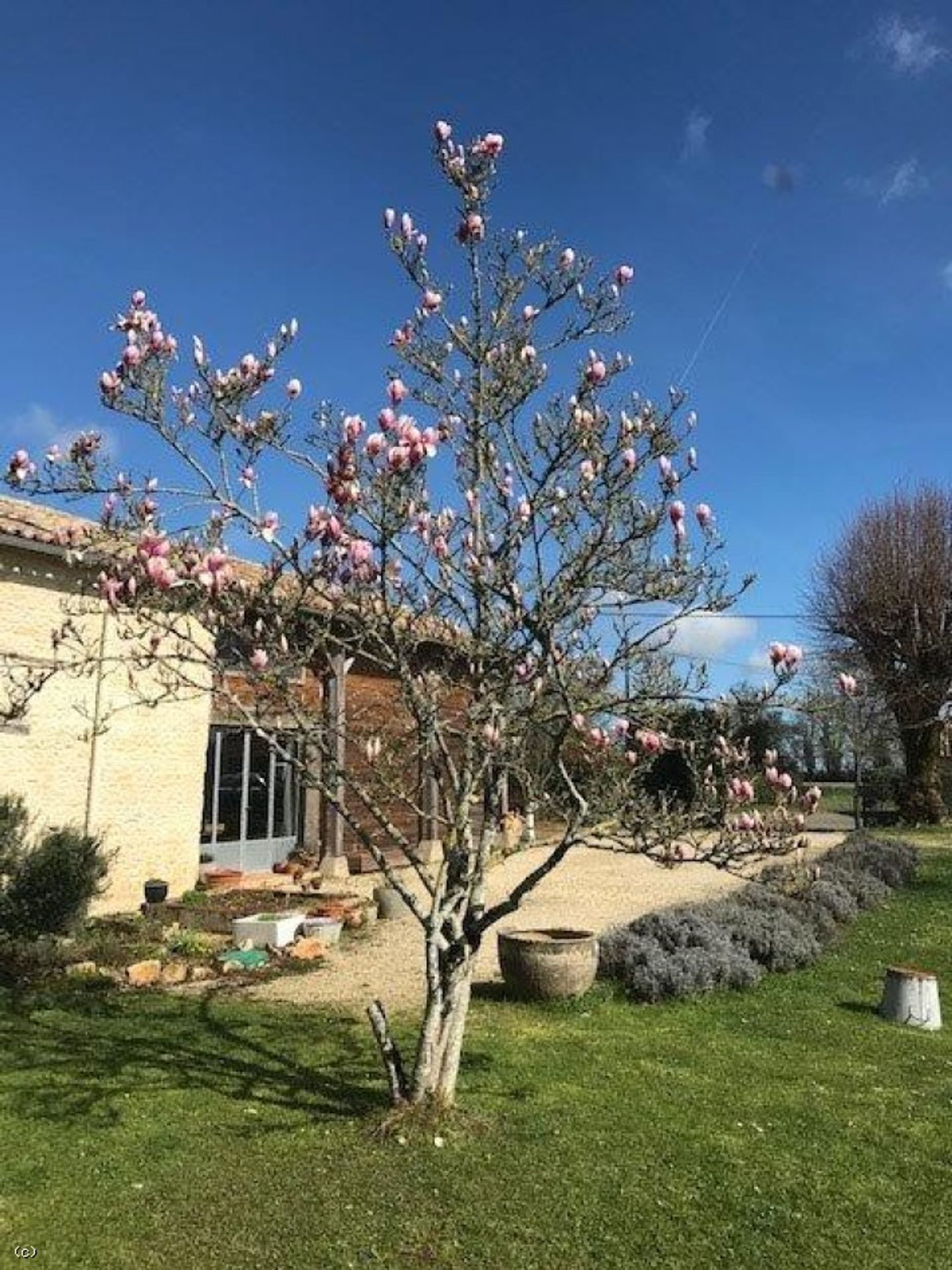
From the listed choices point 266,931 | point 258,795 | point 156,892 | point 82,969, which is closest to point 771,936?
point 266,931

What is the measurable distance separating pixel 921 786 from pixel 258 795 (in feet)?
64.9

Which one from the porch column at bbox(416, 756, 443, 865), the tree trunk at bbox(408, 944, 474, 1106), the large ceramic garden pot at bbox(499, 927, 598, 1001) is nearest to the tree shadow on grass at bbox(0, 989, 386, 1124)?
the tree trunk at bbox(408, 944, 474, 1106)

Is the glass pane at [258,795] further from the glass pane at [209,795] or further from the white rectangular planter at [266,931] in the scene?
the white rectangular planter at [266,931]

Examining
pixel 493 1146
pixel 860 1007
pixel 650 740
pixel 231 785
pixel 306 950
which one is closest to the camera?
pixel 650 740

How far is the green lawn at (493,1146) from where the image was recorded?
4.30 m

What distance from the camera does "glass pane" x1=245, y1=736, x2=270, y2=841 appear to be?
1644 cm

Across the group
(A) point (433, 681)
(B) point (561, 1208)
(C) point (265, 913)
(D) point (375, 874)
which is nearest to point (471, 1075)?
(B) point (561, 1208)

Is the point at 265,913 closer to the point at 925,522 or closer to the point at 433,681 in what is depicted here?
the point at 433,681

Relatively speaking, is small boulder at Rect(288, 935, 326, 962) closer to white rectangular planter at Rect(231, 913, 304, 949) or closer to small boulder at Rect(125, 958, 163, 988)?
white rectangular planter at Rect(231, 913, 304, 949)

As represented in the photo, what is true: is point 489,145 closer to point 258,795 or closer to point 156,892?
point 156,892

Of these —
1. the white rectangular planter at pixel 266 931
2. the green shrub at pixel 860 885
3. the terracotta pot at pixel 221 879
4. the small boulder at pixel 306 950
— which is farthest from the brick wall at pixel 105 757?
the green shrub at pixel 860 885

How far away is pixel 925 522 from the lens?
88.0 ft

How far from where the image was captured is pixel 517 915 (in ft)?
45.3

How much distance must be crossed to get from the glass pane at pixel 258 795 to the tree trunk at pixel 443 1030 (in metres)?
11.1
